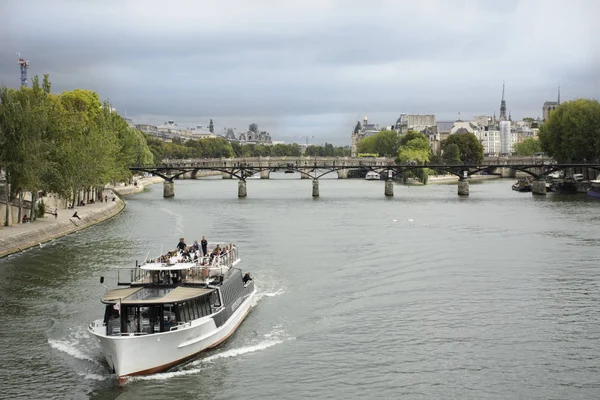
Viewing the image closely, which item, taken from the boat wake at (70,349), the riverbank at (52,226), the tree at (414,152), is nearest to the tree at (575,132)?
the tree at (414,152)

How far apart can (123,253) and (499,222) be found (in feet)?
102

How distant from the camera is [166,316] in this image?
79.8 ft

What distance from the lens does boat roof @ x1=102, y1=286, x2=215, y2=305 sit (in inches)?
950

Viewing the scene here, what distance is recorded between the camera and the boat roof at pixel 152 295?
24.1m

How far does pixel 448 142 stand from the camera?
6781 inches

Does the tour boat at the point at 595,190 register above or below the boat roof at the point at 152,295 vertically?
above

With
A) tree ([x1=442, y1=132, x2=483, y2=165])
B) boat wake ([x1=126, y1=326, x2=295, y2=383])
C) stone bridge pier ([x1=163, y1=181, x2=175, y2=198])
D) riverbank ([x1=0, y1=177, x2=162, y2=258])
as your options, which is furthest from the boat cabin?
tree ([x1=442, y1=132, x2=483, y2=165])

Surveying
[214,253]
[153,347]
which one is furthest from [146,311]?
[214,253]

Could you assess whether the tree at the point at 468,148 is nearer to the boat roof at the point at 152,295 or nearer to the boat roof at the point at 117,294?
the boat roof at the point at 152,295

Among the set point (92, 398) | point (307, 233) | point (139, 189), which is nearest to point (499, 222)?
point (307, 233)

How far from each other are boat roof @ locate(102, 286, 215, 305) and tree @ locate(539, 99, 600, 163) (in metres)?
84.2

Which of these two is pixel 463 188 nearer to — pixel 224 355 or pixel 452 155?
pixel 452 155

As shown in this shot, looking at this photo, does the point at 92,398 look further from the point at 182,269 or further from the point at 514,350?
the point at 514,350

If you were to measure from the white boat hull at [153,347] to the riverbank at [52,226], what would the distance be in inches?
869
